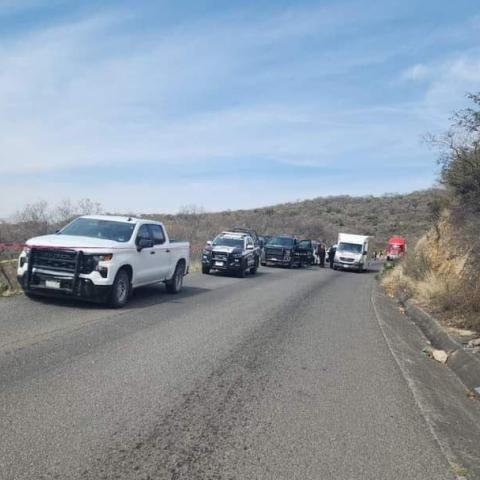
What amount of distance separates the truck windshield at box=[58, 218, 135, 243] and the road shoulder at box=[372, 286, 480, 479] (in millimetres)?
6013

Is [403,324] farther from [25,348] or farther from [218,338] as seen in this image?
[25,348]

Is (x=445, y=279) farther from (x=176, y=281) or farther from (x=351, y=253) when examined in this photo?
(x=351, y=253)

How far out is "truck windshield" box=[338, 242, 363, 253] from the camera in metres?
40.4

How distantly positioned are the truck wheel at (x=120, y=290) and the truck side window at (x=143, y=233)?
0.95 meters

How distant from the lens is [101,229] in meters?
12.9

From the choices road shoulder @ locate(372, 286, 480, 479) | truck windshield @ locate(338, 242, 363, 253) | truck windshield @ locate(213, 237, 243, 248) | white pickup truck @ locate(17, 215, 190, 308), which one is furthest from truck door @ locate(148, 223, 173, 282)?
truck windshield @ locate(338, 242, 363, 253)

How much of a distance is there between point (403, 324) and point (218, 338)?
19.6ft

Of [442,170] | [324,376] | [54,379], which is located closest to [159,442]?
[54,379]

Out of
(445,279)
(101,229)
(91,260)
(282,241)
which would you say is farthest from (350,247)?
(91,260)

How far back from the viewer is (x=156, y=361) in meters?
7.58

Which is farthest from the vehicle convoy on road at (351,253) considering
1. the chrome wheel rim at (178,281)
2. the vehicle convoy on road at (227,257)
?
the chrome wheel rim at (178,281)

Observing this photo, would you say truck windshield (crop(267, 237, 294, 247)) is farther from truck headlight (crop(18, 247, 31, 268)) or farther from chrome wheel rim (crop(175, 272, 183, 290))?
truck headlight (crop(18, 247, 31, 268))

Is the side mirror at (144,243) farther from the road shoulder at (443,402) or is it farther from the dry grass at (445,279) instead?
the dry grass at (445,279)

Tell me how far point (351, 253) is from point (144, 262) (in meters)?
28.8
